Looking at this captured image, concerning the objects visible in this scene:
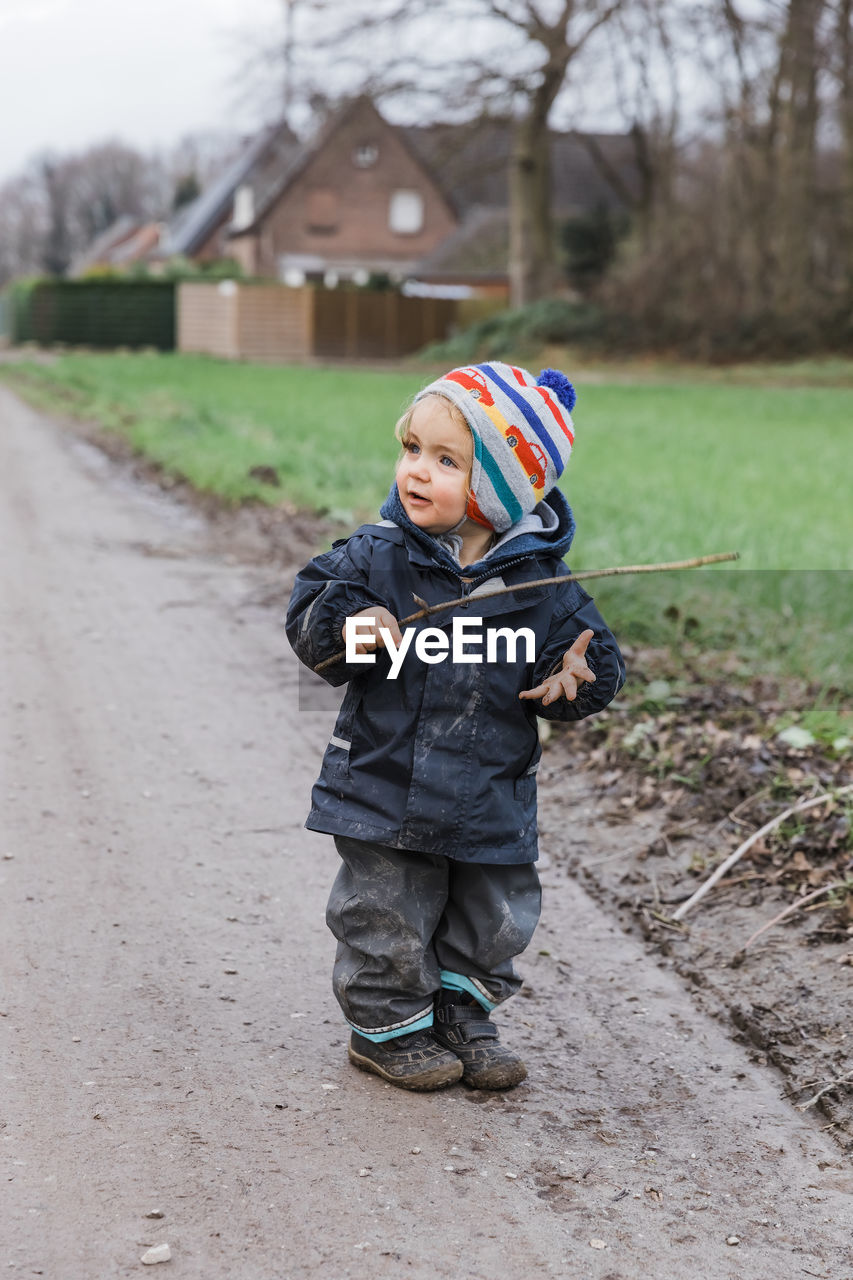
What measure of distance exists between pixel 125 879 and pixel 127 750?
114 cm

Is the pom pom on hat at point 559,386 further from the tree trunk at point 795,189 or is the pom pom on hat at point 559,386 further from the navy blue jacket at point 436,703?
the tree trunk at point 795,189

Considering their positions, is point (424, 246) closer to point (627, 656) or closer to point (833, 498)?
point (833, 498)

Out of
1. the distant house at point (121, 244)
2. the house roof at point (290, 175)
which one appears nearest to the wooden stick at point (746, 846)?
the house roof at point (290, 175)

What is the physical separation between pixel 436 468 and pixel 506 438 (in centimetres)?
15

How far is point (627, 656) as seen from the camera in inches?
233

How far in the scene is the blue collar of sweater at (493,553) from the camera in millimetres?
2895

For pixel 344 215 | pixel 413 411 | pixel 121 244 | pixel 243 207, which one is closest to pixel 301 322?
pixel 344 215

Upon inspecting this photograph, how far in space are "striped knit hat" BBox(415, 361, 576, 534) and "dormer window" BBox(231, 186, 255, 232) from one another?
57130 mm

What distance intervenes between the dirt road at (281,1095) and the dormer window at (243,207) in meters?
56.0

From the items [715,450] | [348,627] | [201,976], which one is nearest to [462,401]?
[348,627]

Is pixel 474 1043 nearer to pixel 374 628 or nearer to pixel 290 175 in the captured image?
pixel 374 628

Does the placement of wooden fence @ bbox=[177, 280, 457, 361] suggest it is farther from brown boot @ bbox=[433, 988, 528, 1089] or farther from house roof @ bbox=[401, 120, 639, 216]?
brown boot @ bbox=[433, 988, 528, 1089]

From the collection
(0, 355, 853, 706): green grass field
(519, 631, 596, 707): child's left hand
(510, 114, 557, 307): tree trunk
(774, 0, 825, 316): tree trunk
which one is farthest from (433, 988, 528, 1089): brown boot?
(510, 114, 557, 307): tree trunk

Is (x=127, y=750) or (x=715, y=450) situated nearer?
(x=127, y=750)
